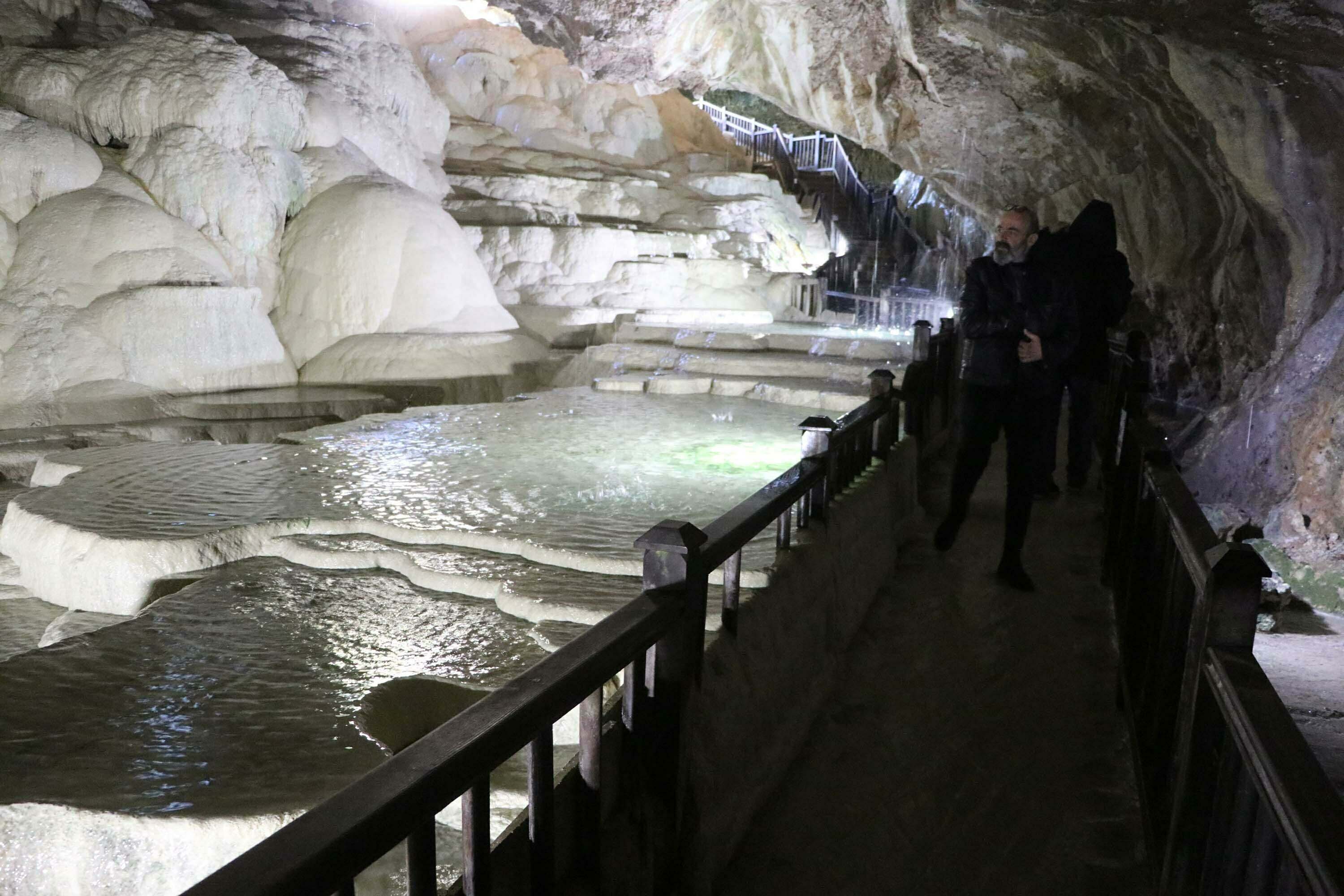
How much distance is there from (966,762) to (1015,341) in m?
2.16

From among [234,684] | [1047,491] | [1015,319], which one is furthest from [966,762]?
[1047,491]

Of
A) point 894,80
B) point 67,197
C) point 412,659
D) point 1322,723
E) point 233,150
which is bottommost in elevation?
point 1322,723

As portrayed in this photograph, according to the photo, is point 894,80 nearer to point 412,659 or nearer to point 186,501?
point 186,501

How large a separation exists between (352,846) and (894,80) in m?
13.1

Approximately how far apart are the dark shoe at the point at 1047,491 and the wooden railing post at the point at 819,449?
112 inches

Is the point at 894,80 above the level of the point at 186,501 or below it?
above

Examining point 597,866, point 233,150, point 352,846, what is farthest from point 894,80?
→ point 352,846

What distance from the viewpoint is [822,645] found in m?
A: 4.65

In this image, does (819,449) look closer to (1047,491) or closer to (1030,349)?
(1030,349)

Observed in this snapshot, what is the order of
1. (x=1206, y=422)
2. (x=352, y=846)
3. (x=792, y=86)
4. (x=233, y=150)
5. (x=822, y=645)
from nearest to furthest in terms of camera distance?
(x=352, y=846) → (x=822, y=645) → (x=1206, y=422) → (x=233, y=150) → (x=792, y=86)

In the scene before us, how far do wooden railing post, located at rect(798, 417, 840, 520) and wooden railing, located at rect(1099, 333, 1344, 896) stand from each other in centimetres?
142

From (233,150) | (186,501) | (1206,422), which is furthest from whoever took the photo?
(233,150)

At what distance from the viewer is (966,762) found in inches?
162

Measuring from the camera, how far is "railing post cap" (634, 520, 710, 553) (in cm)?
274
